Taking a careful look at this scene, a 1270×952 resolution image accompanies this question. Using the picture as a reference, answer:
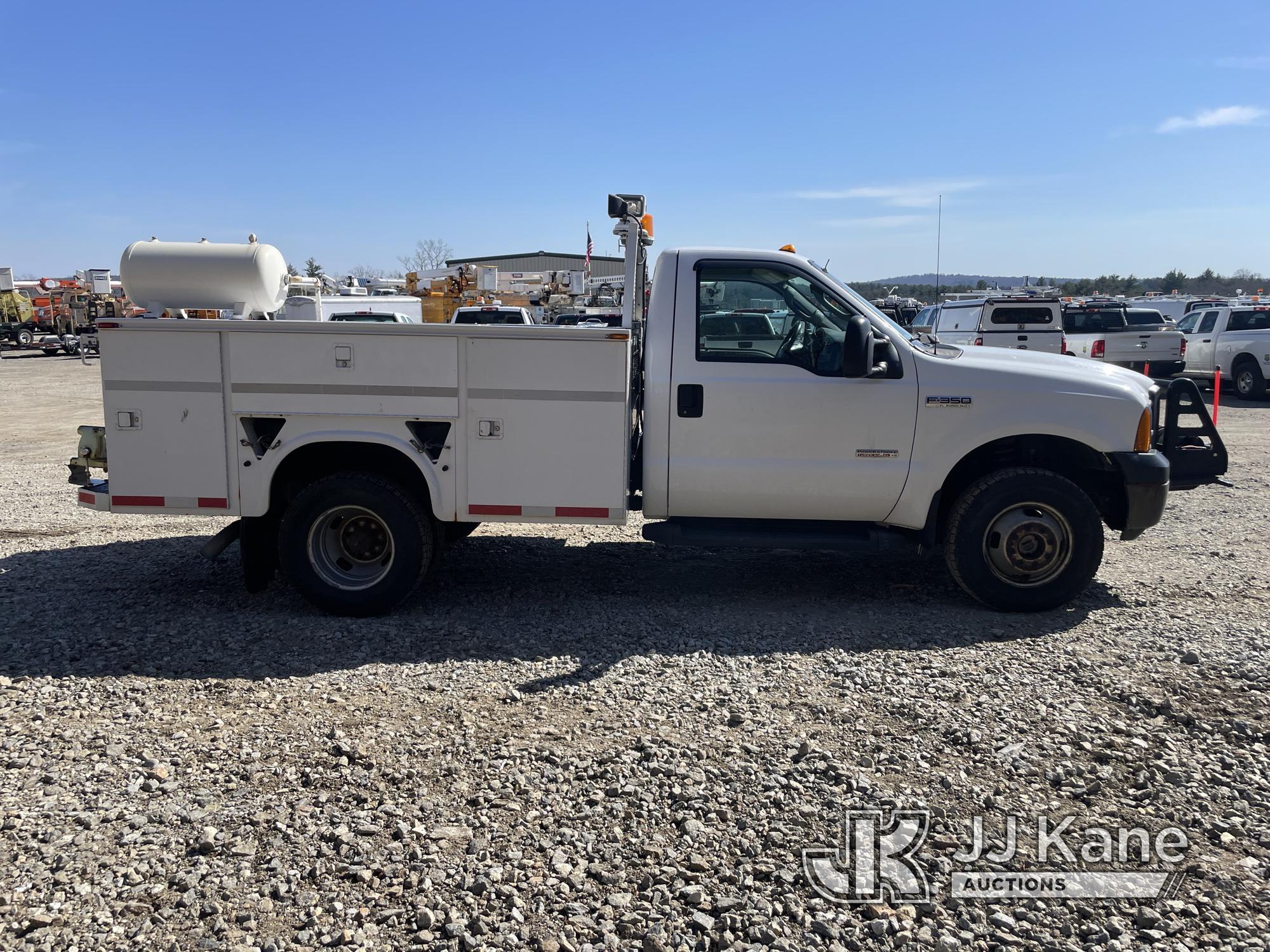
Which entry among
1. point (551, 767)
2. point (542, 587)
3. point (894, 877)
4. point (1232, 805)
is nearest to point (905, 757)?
point (894, 877)

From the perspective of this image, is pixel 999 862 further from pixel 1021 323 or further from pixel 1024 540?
pixel 1021 323

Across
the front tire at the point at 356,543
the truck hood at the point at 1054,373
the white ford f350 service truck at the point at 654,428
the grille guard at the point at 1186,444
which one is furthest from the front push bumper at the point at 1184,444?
the front tire at the point at 356,543

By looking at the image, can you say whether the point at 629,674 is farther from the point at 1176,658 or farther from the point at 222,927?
the point at 1176,658

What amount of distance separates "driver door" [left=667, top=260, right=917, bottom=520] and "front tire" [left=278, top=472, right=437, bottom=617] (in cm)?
164

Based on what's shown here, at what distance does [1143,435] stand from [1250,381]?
17497 millimetres

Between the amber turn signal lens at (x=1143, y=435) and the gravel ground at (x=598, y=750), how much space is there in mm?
1052

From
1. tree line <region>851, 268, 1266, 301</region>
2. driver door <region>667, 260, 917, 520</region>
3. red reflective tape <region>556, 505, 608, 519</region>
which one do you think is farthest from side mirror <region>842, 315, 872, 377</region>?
tree line <region>851, 268, 1266, 301</region>

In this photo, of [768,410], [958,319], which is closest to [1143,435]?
[768,410]

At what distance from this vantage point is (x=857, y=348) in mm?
5602

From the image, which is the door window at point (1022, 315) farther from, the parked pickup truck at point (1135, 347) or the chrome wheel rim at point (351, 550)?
the chrome wheel rim at point (351, 550)

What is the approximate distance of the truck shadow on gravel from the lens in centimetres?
548

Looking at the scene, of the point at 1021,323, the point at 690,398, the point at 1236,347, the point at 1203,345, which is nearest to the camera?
the point at 690,398

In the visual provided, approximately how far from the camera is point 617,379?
579 centimetres

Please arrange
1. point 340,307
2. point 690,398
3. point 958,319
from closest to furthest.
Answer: point 690,398
point 340,307
point 958,319
